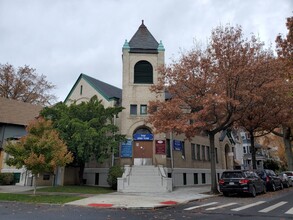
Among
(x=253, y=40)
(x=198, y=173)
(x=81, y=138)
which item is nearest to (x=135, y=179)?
(x=81, y=138)

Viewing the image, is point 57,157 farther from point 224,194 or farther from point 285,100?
point 285,100

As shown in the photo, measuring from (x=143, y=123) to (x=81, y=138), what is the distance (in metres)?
6.50

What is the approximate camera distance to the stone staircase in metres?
20.2

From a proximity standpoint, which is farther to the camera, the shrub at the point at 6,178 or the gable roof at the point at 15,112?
the gable roof at the point at 15,112

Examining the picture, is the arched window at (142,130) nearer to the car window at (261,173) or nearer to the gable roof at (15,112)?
the car window at (261,173)

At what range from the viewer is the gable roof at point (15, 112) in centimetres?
2950

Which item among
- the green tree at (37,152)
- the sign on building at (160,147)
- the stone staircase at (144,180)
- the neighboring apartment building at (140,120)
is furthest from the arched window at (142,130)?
the green tree at (37,152)

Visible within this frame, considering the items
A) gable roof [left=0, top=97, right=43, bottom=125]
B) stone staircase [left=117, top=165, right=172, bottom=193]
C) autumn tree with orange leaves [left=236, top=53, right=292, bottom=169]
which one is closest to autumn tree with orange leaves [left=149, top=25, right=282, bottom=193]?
autumn tree with orange leaves [left=236, top=53, right=292, bottom=169]

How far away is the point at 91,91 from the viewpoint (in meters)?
28.7

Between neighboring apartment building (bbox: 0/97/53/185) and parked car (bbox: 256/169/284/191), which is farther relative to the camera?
neighboring apartment building (bbox: 0/97/53/185)

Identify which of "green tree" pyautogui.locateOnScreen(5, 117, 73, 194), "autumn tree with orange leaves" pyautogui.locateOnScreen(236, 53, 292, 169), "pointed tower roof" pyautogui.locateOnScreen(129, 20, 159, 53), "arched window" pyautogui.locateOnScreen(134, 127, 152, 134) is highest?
"pointed tower roof" pyautogui.locateOnScreen(129, 20, 159, 53)

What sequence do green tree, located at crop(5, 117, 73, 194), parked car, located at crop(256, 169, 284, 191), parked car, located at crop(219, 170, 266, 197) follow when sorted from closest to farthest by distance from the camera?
Result: green tree, located at crop(5, 117, 73, 194) < parked car, located at crop(219, 170, 266, 197) < parked car, located at crop(256, 169, 284, 191)

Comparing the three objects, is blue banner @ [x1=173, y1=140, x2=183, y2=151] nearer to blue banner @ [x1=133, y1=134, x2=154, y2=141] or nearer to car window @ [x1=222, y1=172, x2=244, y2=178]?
blue banner @ [x1=133, y1=134, x2=154, y2=141]

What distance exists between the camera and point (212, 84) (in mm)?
19344
